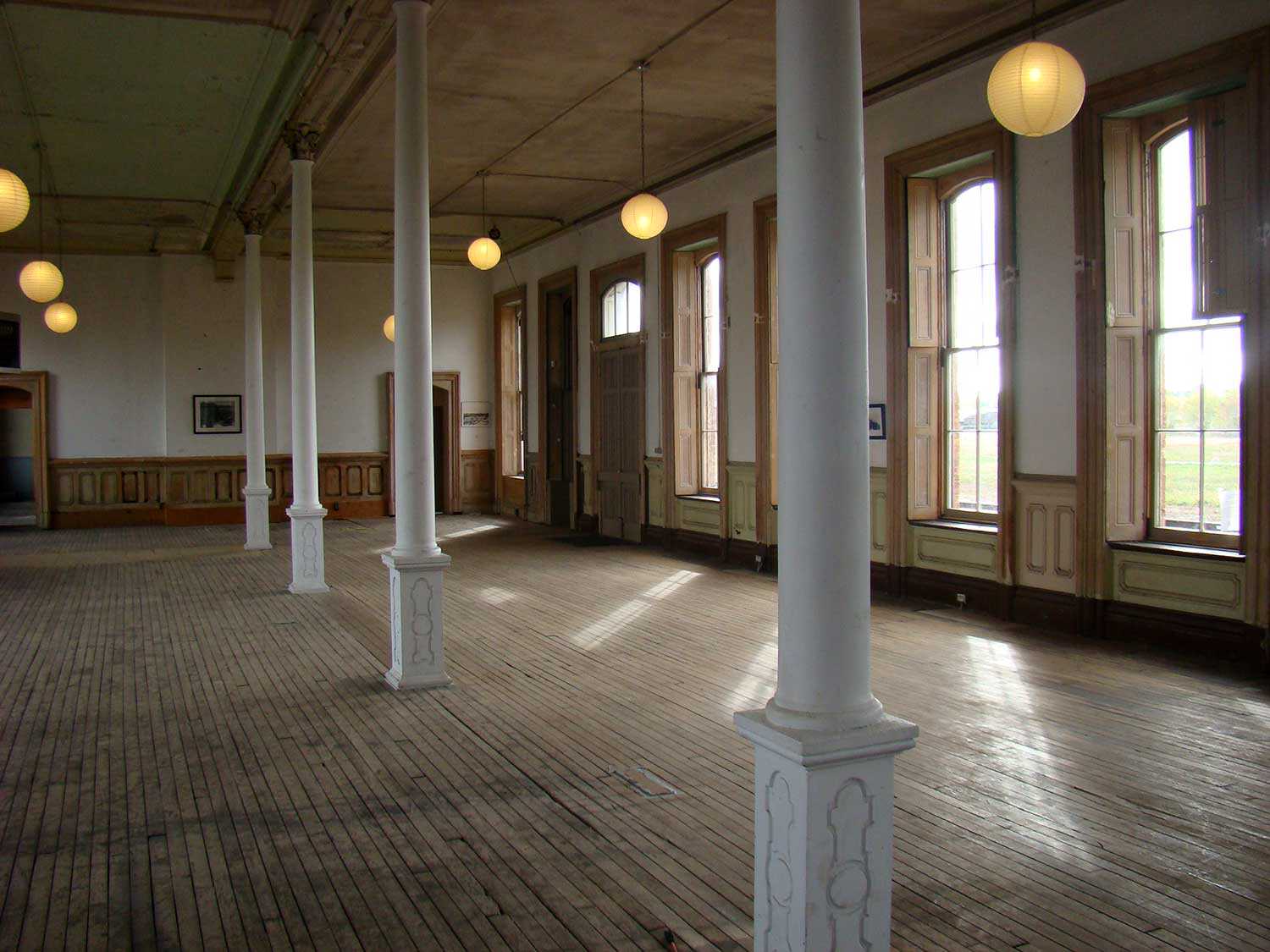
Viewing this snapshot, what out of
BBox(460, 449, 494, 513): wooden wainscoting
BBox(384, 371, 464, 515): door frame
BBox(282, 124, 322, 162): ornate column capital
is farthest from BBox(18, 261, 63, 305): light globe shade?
BBox(460, 449, 494, 513): wooden wainscoting

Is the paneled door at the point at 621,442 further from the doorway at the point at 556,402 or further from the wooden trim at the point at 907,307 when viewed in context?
the wooden trim at the point at 907,307

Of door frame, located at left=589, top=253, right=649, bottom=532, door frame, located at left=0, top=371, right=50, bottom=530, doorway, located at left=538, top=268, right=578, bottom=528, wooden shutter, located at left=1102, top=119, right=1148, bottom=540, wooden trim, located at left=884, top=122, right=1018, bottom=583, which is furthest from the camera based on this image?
door frame, located at left=0, top=371, right=50, bottom=530

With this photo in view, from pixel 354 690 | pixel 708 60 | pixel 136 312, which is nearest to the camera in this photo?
pixel 354 690

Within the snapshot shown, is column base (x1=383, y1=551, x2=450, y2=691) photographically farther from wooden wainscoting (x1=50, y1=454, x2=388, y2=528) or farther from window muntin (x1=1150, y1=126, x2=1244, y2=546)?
wooden wainscoting (x1=50, y1=454, x2=388, y2=528)

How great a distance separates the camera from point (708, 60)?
29.3ft

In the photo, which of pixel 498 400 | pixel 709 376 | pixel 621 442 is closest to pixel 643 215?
pixel 709 376

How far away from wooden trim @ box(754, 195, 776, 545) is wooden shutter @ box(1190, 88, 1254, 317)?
4822 mm

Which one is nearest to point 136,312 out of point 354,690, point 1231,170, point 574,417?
point 574,417

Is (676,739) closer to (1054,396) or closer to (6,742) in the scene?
(6,742)

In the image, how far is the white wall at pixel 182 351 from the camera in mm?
17250

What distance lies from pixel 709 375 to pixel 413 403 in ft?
21.8

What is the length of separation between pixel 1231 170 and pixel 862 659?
534 cm

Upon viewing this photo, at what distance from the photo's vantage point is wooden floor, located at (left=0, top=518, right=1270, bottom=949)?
11.2ft

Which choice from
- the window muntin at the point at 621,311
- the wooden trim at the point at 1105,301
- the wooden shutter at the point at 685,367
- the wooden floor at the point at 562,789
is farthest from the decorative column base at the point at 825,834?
the window muntin at the point at 621,311
